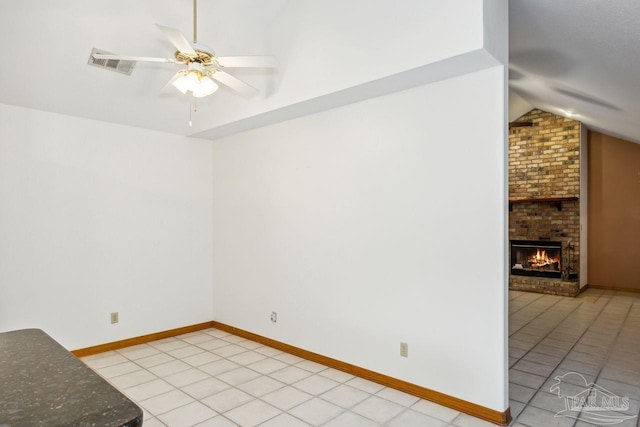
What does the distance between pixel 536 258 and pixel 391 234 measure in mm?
5305

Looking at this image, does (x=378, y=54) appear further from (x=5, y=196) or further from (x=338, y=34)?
(x=5, y=196)

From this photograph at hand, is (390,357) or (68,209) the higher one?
(68,209)

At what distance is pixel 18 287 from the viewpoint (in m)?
3.53

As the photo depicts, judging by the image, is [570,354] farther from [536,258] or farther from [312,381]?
[536,258]

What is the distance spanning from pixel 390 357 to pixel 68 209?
11.2 feet

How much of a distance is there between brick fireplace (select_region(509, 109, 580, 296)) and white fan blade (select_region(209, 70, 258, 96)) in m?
5.94

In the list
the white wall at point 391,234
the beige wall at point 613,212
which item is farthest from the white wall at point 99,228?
the beige wall at point 613,212

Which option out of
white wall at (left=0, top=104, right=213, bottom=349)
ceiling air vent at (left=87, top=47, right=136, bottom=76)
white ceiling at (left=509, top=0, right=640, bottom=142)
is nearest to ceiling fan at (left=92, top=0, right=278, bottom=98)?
ceiling air vent at (left=87, top=47, right=136, bottom=76)

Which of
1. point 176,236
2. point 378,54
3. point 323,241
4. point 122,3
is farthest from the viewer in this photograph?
point 176,236

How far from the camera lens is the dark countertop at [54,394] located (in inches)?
29.5

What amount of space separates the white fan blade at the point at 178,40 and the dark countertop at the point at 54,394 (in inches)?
67.0

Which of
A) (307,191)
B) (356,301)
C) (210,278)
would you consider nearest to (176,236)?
(210,278)

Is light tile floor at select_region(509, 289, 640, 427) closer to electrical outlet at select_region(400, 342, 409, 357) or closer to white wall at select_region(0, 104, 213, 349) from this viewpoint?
electrical outlet at select_region(400, 342, 409, 357)

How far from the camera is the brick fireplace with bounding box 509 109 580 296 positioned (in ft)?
21.8
